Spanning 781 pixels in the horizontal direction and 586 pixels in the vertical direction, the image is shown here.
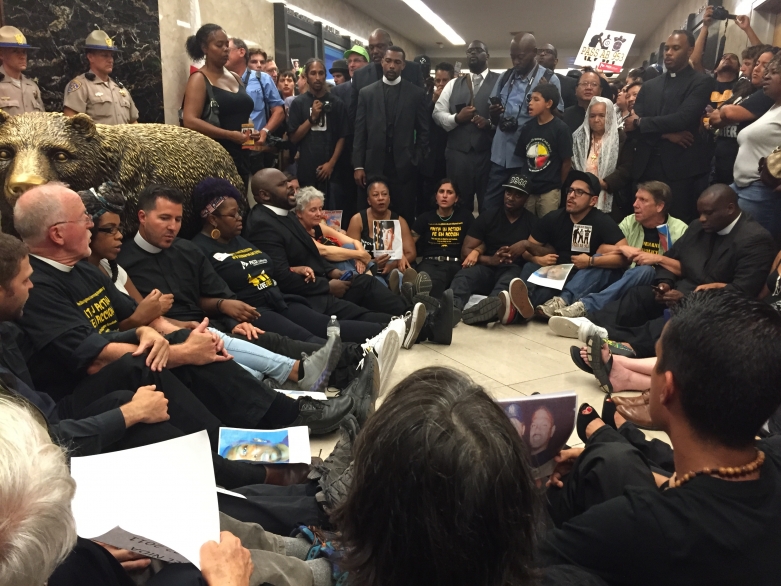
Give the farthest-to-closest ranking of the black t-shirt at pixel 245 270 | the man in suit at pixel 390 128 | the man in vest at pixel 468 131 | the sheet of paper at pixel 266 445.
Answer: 1. the man in vest at pixel 468 131
2. the man in suit at pixel 390 128
3. the black t-shirt at pixel 245 270
4. the sheet of paper at pixel 266 445

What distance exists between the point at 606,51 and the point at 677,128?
311 centimetres

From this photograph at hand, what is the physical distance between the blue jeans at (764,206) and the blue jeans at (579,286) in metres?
0.94

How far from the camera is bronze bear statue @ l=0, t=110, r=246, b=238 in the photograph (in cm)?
322

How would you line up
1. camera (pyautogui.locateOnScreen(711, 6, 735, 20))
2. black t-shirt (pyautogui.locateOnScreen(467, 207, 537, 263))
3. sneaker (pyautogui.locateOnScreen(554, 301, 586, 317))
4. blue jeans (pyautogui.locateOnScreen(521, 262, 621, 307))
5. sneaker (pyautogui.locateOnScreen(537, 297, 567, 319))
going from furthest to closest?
camera (pyautogui.locateOnScreen(711, 6, 735, 20)) → black t-shirt (pyautogui.locateOnScreen(467, 207, 537, 263)) → blue jeans (pyautogui.locateOnScreen(521, 262, 621, 307)) → sneaker (pyautogui.locateOnScreen(537, 297, 567, 319)) → sneaker (pyautogui.locateOnScreen(554, 301, 586, 317))

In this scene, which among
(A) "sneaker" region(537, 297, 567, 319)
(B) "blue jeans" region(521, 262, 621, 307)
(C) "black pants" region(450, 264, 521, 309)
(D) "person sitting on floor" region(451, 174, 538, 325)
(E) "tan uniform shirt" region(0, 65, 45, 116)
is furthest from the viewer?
(D) "person sitting on floor" region(451, 174, 538, 325)

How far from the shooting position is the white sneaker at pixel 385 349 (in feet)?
10.2

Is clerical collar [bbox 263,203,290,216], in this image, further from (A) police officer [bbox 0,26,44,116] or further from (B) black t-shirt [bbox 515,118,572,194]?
(B) black t-shirt [bbox 515,118,572,194]

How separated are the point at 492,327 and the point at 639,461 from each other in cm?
289

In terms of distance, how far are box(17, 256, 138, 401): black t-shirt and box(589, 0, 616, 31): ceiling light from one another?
1249 centimetres

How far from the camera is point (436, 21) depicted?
14.4m

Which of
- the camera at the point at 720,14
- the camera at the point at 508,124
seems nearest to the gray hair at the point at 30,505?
the camera at the point at 508,124

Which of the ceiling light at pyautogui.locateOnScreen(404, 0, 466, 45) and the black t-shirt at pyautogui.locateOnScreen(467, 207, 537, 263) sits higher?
the ceiling light at pyautogui.locateOnScreen(404, 0, 466, 45)

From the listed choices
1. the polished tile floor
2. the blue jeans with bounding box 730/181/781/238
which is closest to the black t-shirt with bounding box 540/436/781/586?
the polished tile floor

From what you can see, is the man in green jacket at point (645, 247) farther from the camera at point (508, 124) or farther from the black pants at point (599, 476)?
the black pants at point (599, 476)
